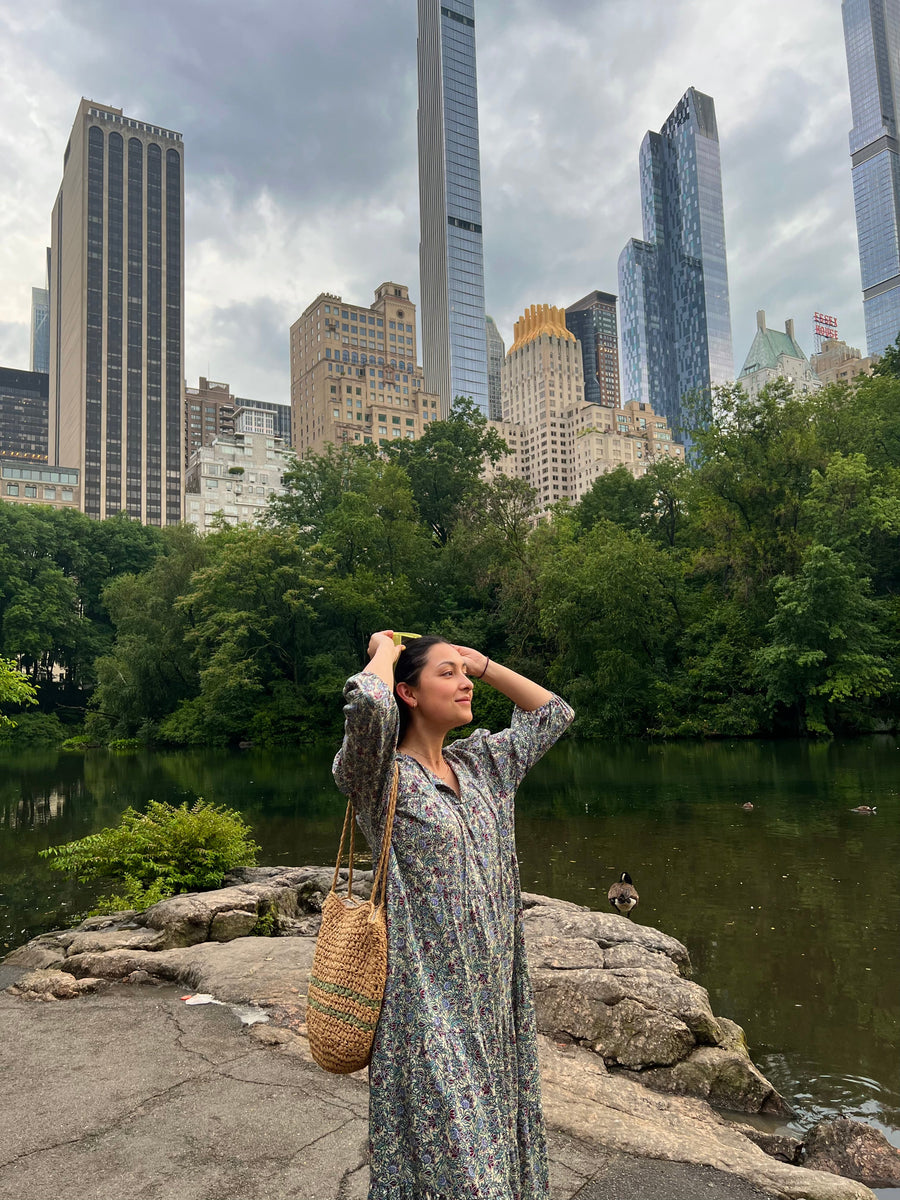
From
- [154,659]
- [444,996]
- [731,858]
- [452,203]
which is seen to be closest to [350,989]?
[444,996]

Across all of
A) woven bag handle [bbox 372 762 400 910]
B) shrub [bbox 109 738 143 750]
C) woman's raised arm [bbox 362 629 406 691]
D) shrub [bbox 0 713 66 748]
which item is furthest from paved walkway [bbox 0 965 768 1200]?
shrub [bbox 0 713 66 748]

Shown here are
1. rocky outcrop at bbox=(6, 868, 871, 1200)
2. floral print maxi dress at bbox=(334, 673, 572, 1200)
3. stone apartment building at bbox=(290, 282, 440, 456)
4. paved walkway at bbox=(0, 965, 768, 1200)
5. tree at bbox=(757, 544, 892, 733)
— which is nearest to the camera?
floral print maxi dress at bbox=(334, 673, 572, 1200)

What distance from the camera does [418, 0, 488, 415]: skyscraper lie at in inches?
6590

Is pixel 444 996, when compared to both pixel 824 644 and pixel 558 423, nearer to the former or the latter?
pixel 824 644

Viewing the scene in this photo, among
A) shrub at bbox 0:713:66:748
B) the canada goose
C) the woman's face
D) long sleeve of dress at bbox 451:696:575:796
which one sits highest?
the woman's face

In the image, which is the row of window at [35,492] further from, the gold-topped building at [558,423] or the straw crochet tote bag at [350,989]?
the straw crochet tote bag at [350,989]

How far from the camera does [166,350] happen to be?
132 meters

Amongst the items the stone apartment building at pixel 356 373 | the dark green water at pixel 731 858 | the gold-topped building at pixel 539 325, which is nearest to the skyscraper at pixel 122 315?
the stone apartment building at pixel 356 373

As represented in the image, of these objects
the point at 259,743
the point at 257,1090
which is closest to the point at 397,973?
the point at 257,1090

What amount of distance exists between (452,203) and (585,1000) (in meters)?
183

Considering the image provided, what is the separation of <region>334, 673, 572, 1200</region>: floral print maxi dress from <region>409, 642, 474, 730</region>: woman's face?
179 mm

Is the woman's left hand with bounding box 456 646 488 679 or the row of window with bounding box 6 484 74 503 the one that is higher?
the row of window with bounding box 6 484 74 503

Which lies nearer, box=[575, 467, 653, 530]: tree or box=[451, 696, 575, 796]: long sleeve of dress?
box=[451, 696, 575, 796]: long sleeve of dress

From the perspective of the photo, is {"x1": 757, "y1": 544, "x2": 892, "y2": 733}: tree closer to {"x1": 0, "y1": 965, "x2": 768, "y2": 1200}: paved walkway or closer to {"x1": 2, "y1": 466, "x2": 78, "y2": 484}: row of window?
{"x1": 0, "y1": 965, "x2": 768, "y2": 1200}: paved walkway
